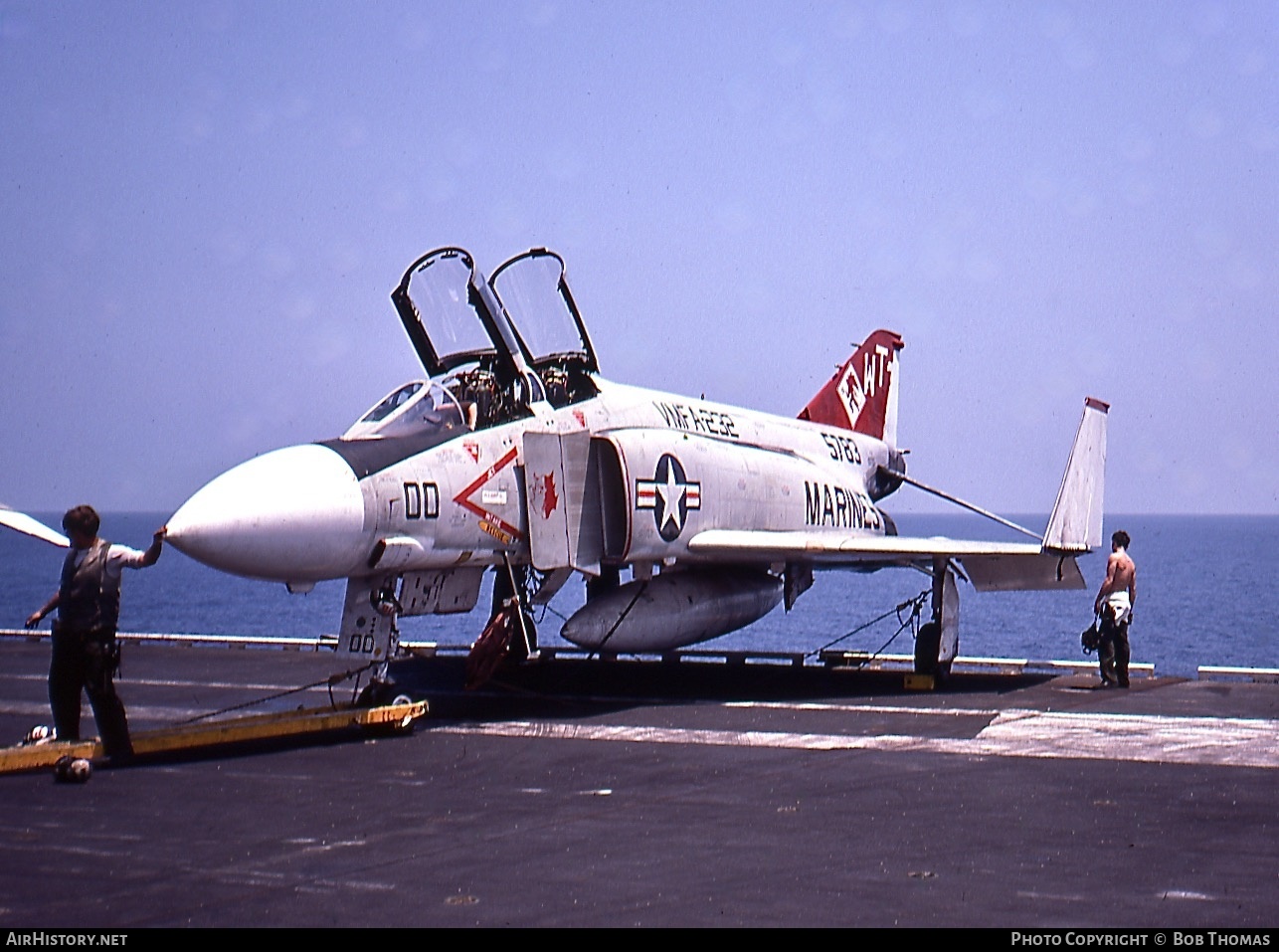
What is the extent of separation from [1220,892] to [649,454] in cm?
917

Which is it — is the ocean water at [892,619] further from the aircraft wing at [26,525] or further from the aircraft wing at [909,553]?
the aircraft wing at [26,525]

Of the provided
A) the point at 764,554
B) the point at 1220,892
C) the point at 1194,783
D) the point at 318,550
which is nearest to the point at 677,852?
the point at 1220,892

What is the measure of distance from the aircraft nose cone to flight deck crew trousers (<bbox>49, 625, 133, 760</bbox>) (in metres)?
0.86

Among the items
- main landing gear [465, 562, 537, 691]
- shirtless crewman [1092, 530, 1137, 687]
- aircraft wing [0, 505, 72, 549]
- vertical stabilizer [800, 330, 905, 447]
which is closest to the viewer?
aircraft wing [0, 505, 72, 549]

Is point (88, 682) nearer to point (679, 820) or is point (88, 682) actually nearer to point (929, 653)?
point (679, 820)

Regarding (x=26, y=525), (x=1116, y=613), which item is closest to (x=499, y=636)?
(x=26, y=525)

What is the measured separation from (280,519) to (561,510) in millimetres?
3783

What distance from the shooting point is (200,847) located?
294 inches

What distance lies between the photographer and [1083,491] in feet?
56.9

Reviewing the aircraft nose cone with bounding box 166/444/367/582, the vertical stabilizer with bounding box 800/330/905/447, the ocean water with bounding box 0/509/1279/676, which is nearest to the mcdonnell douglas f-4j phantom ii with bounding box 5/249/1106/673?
the aircraft nose cone with bounding box 166/444/367/582

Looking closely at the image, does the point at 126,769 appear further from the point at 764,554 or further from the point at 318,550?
the point at 764,554

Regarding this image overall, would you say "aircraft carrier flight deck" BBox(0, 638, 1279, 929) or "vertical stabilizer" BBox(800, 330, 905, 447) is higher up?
"vertical stabilizer" BBox(800, 330, 905, 447)

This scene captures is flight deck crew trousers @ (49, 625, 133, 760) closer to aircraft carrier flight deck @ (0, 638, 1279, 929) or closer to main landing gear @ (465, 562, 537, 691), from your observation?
aircraft carrier flight deck @ (0, 638, 1279, 929)

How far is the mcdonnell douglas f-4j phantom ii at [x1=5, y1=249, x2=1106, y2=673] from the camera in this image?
11.6 metres
